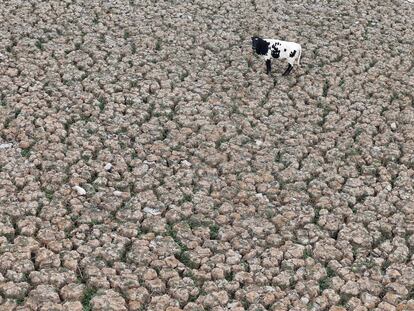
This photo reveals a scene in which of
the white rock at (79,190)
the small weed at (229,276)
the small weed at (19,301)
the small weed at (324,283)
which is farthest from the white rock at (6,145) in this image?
the small weed at (324,283)

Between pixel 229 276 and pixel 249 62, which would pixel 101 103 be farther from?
pixel 229 276

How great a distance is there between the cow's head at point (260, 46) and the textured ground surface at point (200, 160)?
27 centimetres

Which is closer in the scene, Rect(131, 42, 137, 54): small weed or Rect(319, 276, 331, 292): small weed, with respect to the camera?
Rect(319, 276, 331, 292): small weed

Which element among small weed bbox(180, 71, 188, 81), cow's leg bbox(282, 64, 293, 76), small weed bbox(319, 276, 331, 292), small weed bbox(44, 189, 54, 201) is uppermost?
cow's leg bbox(282, 64, 293, 76)

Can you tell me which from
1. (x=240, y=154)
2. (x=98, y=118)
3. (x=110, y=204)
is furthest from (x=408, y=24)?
(x=110, y=204)

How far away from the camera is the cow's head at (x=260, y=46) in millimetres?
8016

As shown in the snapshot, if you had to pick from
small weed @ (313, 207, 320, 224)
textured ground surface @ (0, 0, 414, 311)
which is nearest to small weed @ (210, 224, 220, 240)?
textured ground surface @ (0, 0, 414, 311)

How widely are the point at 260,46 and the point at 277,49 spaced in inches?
7.8

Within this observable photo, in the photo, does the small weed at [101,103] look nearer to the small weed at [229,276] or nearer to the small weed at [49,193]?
the small weed at [49,193]

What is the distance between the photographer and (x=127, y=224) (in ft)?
19.3

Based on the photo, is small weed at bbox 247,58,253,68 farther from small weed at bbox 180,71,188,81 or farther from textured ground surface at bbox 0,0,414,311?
small weed at bbox 180,71,188,81

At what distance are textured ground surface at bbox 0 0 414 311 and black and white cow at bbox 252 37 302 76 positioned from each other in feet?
0.83

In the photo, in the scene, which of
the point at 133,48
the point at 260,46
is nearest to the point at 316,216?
the point at 260,46

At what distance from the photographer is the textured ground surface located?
17.8ft
